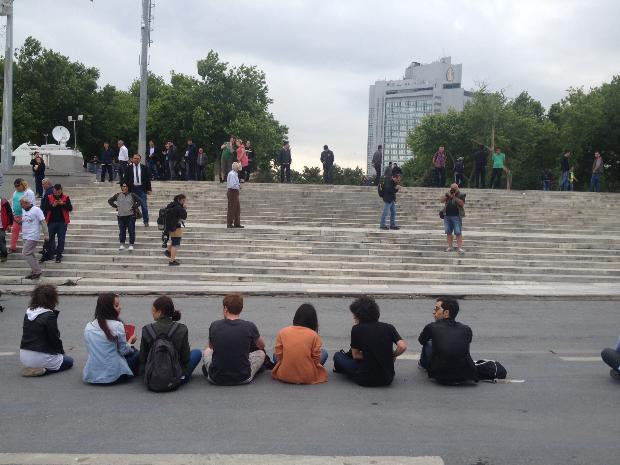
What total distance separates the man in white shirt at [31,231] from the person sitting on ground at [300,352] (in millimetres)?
8447

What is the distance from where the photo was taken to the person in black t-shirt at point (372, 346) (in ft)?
20.9

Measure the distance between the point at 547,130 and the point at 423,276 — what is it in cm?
4341

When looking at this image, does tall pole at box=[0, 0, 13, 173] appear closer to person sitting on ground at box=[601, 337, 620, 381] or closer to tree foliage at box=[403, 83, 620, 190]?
person sitting on ground at box=[601, 337, 620, 381]

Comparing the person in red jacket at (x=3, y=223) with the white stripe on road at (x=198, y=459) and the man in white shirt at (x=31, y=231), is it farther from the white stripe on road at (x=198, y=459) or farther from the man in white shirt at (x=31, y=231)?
the white stripe on road at (x=198, y=459)

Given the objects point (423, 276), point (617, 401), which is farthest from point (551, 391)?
point (423, 276)

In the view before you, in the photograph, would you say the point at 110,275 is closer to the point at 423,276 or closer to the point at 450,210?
the point at 423,276

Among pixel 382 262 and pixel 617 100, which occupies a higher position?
pixel 617 100

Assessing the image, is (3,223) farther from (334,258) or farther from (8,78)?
(8,78)

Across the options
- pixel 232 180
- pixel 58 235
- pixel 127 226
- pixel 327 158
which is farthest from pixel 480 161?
pixel 58 235

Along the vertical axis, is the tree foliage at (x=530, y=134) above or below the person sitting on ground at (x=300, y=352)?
above

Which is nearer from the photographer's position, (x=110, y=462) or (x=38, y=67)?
(x=110, y=462)

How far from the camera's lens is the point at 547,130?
5275 centimetres

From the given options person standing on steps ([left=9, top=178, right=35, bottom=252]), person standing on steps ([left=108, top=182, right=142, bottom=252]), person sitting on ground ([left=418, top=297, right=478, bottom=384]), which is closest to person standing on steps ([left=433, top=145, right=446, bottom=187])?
person standing on steps ([left=108, top=182, right=142, bottom=252])

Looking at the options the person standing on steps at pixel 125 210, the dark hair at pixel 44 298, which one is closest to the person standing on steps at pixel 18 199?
the person standing on steps at pixel 125 210
